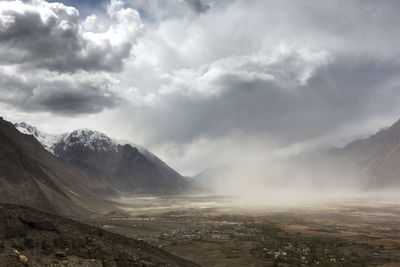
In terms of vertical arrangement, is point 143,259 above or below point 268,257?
above

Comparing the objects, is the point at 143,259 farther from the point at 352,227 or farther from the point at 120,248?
the point at 352,227

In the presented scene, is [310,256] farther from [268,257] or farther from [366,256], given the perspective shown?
[366,256]

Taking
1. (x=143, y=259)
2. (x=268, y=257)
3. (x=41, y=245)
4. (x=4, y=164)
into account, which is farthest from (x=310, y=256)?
(x=4, y=164)

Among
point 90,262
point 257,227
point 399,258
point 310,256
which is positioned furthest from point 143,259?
point 257,227

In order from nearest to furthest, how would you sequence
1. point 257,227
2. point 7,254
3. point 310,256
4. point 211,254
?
point 7,254, point 310,256, point 211,254, point 257,227

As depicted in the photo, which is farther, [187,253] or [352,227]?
[352,227]

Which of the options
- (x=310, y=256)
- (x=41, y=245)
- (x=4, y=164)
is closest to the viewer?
(x=41, y=245)

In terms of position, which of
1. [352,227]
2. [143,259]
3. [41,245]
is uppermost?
[41,245]
